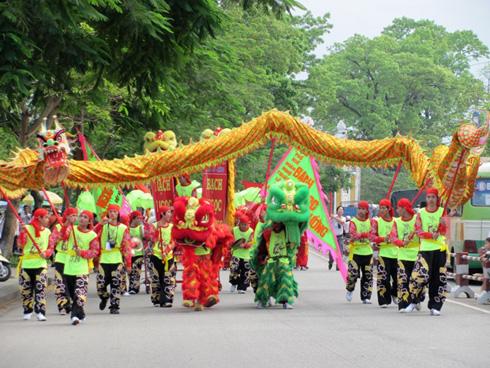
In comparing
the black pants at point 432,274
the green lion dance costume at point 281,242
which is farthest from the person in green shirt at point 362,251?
the black pants at point 432,274

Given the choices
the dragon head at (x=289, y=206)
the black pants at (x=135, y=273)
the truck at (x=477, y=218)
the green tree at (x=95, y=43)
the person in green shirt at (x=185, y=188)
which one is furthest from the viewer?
the truck at (x=477, y=218)

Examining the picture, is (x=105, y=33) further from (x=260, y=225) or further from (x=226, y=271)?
(x=226, y=271)

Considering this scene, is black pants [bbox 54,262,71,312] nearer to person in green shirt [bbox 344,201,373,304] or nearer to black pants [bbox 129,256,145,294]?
black pants [bbox 129,256,145,294]

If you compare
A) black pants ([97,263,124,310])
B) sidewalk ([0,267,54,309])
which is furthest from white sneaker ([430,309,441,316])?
sidewalk ([0,267,54,309])

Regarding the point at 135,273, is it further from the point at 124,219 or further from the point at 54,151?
the point at 54,151

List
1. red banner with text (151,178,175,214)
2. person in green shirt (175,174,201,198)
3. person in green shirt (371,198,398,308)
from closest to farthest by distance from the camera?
person in green shirt (371,198,398,308)
person in green shirt (175,174,201,198)
red banner with text (151,178,175,214)

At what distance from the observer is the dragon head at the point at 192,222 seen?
55.9 ft

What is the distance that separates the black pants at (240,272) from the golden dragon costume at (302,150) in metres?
4.87

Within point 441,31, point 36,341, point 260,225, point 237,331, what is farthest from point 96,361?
point 441,31

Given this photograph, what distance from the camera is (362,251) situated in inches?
729

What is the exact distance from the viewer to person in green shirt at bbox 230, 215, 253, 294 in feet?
69.1

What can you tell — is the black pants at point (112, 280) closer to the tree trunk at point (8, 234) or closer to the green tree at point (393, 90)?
the tree trunk at point (8, 234)

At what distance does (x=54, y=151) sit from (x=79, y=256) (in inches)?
95.5

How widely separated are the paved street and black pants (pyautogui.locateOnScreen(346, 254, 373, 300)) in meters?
0.51
